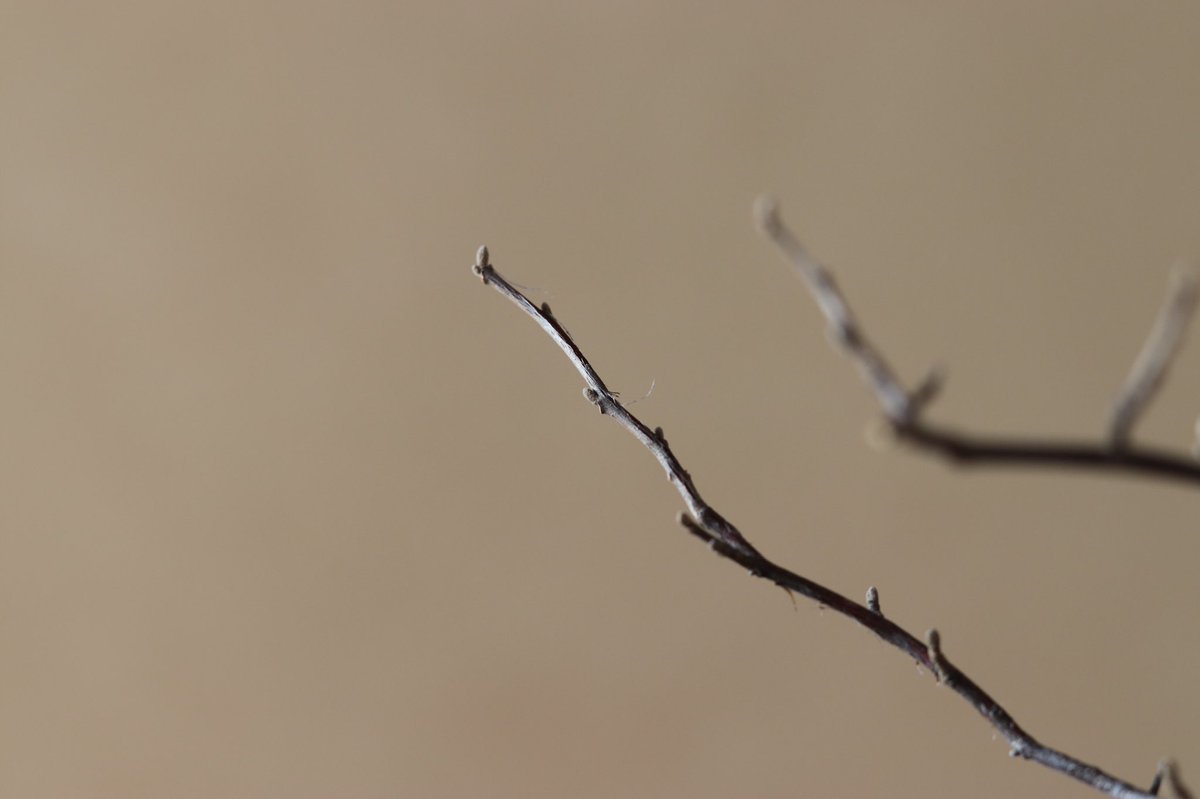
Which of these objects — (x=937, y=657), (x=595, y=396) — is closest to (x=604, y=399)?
(x=595, y=396)

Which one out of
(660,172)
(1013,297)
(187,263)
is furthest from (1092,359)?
(187,263)

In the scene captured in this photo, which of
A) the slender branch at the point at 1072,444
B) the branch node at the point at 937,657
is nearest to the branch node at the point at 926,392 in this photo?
the slender branch at the point at 1072,444

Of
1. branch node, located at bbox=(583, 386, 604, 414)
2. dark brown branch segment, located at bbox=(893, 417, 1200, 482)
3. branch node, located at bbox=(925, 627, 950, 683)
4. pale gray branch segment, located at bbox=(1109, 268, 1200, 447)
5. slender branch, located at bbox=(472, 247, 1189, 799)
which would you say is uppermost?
branch node, located at bbox=(583, 386, 604, 414)

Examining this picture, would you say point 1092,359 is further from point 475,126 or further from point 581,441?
point 475,126

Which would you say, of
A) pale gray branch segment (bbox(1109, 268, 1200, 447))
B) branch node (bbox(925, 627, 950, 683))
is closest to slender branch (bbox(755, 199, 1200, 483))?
pale gray branch segment (bbox(1109, 268, 1200, 447))

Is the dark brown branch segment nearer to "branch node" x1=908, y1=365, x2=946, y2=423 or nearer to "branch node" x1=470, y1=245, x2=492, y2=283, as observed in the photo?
"branch node" x1=908, y1=365, x2=946, y2=423

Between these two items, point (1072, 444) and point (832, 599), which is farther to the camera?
point (832, 599)

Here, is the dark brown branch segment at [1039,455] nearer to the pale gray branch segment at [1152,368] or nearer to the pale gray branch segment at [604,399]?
the pale gray branch segment at [1152,368]

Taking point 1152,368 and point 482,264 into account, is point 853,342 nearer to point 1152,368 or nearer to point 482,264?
point 1152,368

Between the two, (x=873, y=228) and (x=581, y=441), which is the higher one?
(x=873, y=228)
